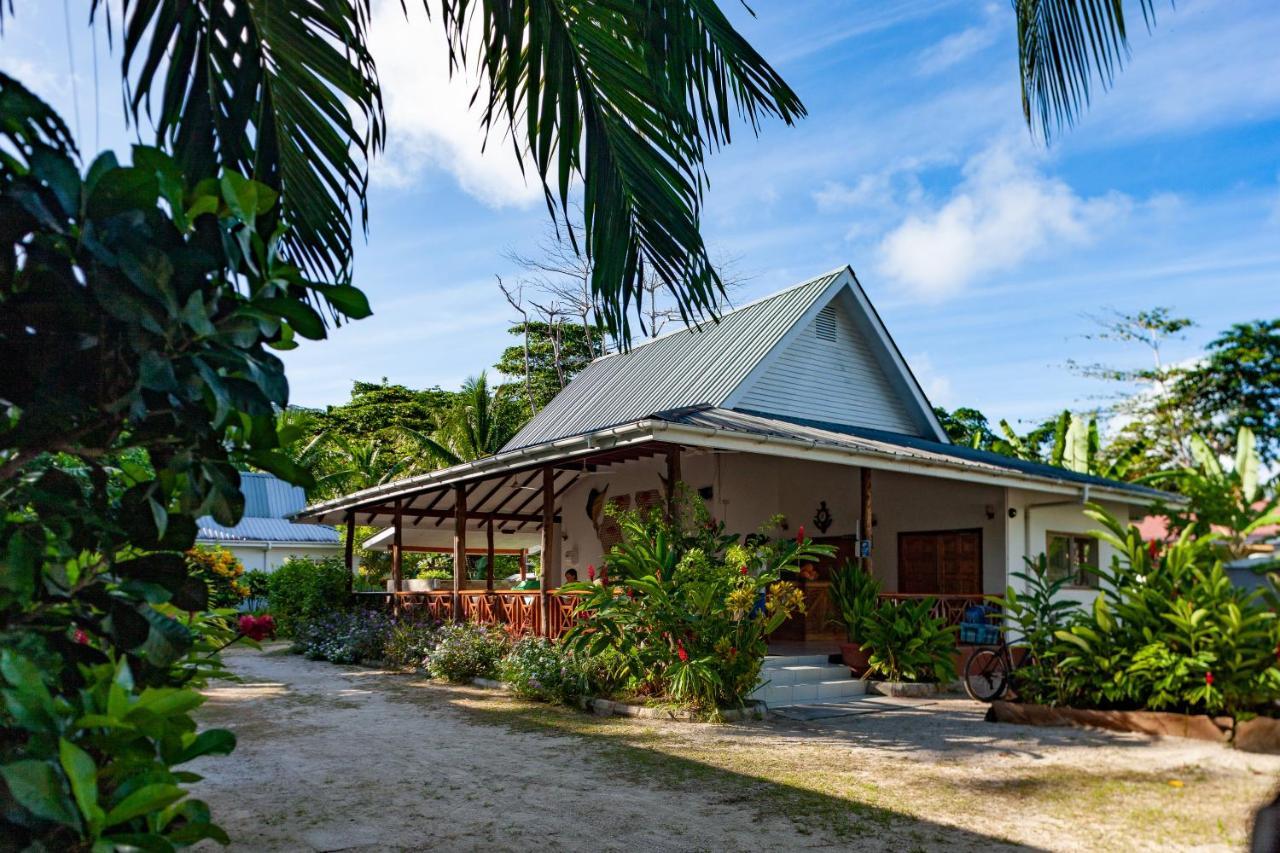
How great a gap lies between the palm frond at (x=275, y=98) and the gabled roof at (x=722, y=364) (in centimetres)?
1157

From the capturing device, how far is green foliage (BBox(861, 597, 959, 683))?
486 inches

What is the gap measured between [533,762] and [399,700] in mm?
4760

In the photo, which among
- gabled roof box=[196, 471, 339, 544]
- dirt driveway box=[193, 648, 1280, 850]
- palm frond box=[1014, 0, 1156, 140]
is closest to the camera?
palm frond box=[1014, 0, 1156, 140]

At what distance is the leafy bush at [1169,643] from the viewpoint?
8852mm

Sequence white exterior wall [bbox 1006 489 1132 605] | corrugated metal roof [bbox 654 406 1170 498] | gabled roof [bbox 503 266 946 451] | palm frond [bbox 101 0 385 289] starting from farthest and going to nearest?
gabled roof [bbox 503 266 946 451] → white exterior wall [bbox 1006 489 1132 605] → corrugated metal roof [bbox 654 406 1170 498] → palm frond [bbox 101 0 385 289]

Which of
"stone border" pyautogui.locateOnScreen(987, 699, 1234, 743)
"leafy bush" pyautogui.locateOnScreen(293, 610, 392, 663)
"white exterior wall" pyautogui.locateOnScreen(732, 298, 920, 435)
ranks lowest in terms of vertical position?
"leafy bush" pyautogui.locateOnScreen(293, 610, 392, 663)

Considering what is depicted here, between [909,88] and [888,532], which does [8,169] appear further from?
[888,532]

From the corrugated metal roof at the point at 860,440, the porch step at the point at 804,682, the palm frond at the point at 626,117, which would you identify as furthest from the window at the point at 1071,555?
the palm frond at the point at 626,117

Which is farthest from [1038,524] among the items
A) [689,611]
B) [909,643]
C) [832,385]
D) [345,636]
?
[345,636]

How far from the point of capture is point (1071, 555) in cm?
1598

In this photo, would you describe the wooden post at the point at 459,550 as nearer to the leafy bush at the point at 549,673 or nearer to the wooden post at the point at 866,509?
the leafy bush at the point at 549,673

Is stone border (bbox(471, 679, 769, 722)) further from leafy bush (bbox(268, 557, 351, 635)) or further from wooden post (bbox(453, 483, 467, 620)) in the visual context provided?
leafy bush (bbox(268, 557, 351, 635))

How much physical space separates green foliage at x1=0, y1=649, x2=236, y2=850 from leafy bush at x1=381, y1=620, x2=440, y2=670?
13892 millimetres

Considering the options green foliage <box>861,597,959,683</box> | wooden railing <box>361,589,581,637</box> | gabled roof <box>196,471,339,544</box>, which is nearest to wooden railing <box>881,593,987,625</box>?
green foliage <box>861,597,959,683</box>
